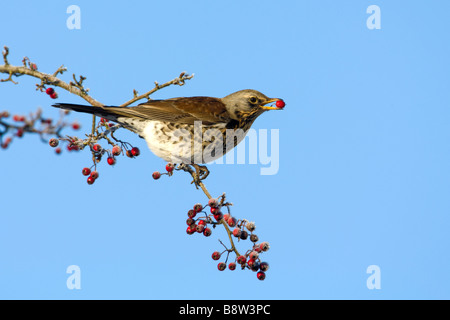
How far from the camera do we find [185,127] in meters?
5.49

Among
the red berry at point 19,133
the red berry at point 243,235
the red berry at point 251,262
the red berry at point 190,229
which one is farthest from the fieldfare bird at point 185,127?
the red berry at point 19,133

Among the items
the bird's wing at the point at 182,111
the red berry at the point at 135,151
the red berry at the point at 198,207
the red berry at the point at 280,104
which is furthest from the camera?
the red berry at the point at 280,104

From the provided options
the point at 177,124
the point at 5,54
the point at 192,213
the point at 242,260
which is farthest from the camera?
the point at 177,124

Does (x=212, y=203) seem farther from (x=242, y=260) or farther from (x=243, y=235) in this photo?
(x=242, y=260)

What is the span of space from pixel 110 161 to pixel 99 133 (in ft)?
1.34

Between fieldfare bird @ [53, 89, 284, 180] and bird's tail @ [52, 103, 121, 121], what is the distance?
0.18 metres

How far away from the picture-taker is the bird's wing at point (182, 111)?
17.7ft

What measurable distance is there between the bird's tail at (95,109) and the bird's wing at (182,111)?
0.84 feet

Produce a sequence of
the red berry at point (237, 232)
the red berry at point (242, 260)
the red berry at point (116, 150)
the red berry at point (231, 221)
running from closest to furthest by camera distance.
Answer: the red berry at point (242, 260) → the red berry at point (237, 232) → the red berry at point (231, 221) → the red berry at point (116, 150)

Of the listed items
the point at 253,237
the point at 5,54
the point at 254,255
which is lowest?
the point at 254,255

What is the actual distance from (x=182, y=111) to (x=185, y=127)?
228mm

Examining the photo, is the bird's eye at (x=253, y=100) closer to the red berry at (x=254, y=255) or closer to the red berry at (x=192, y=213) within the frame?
the red berry at (x=192, y=213)

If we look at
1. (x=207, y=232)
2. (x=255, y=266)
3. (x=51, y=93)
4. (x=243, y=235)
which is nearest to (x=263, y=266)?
(x=255, y=266)
